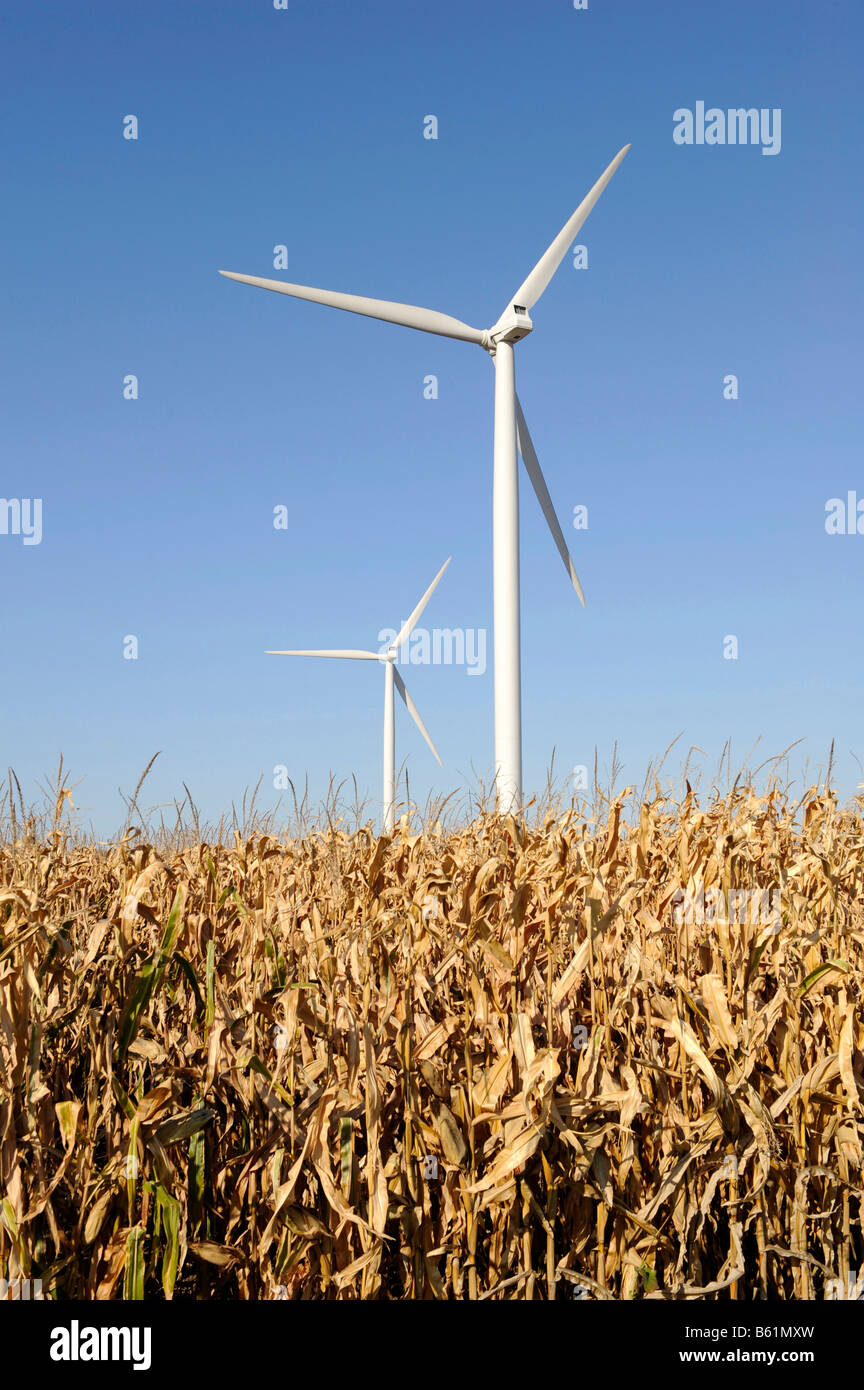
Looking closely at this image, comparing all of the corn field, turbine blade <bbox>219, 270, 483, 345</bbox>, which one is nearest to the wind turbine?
turbine blade <bbox>219, 270, 483, 345</bbox>

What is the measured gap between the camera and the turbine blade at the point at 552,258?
20.7 m

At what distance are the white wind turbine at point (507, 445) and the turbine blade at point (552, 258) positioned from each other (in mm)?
21

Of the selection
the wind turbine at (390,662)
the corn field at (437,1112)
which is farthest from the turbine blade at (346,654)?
the corn field at (437,1112)

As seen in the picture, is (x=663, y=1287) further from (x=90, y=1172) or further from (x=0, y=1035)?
(x=0, y=1035)

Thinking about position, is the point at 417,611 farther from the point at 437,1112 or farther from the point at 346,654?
the point at 437,1112

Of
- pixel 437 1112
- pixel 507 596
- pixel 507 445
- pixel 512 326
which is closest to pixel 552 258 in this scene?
pixel 512 326

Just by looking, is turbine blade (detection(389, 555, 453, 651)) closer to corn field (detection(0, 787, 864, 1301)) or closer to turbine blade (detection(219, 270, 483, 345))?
turbine blade (detection(219, 270, 483, 345))

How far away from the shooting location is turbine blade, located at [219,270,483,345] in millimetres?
20156

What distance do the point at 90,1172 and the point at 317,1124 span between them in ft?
3.45

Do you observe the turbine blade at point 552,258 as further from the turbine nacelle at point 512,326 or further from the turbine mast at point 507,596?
the turbine mast at point 507,596
